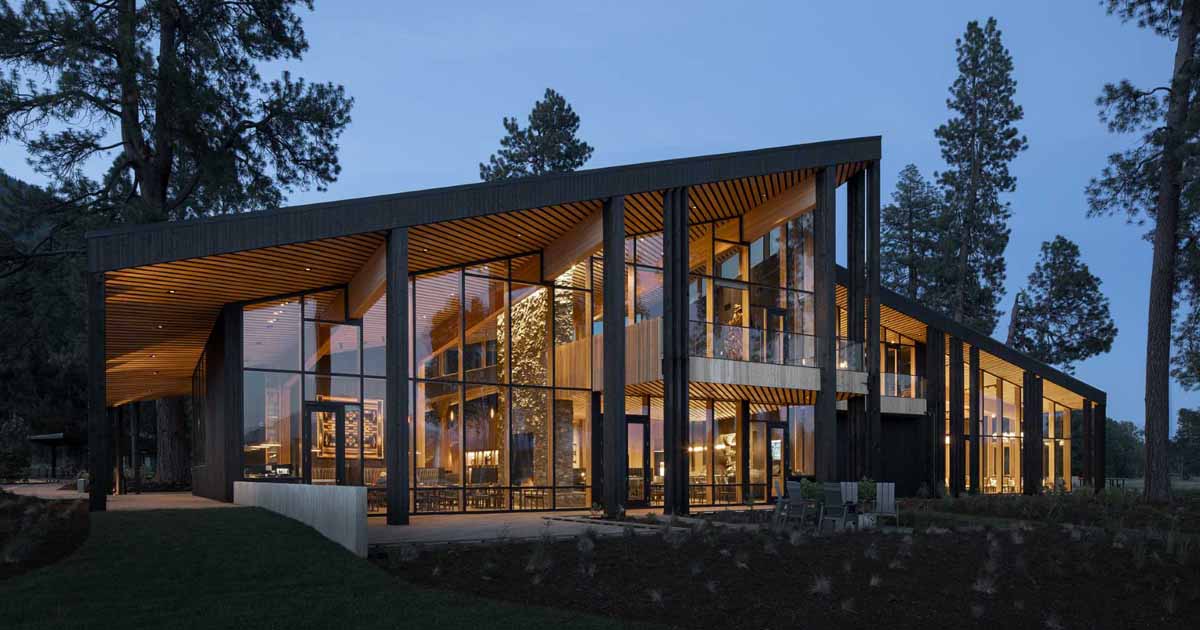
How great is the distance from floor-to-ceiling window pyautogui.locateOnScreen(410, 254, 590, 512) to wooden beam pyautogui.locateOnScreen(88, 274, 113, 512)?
685 cm

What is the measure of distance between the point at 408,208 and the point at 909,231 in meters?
40.5

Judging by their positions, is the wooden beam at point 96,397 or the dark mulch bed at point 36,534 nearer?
the dark mulch bed at point 36,534

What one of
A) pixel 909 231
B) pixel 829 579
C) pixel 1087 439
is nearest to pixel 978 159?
pixel 909 231

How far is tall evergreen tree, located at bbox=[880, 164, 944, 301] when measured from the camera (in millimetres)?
50562

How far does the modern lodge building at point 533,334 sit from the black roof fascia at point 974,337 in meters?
2.84

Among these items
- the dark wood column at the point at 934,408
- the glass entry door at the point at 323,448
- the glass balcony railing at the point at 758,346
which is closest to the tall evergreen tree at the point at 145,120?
the glass entry door at the point at 323,448

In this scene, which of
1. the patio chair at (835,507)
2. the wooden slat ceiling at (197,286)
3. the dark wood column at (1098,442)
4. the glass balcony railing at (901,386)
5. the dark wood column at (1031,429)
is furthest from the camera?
the dark wood column at (1098,442)

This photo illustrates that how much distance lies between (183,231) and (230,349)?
541 centimetres

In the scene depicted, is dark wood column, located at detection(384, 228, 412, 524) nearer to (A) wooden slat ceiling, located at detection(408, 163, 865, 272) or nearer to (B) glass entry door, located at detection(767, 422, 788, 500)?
(A) wooden slat ceiling, located at detection(408, 163, 865, 272)

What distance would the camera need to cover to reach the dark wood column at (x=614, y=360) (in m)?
18.4

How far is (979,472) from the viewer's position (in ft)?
105

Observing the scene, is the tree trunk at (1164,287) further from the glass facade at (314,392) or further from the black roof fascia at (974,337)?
the glass facade at (314,392)

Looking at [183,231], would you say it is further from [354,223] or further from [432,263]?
[432,263]

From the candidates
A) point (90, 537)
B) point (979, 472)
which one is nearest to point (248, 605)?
point (90, 537)
